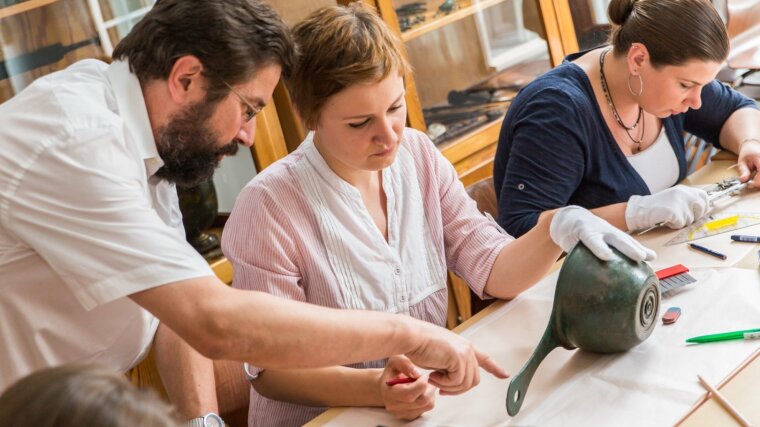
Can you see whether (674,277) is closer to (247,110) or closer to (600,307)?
(600,307)

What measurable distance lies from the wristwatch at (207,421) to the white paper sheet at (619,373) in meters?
0.25

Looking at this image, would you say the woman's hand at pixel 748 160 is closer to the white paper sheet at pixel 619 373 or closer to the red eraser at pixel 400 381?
the white paper sheet at pixel 619 373

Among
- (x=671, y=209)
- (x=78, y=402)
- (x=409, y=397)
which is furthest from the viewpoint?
(x=671, y=209)

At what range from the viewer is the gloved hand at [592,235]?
4.51 ft

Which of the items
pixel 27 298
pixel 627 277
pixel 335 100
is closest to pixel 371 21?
pixel 335 100

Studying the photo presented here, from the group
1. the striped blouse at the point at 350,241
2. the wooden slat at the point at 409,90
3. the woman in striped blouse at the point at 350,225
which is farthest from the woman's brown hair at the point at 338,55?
the wooden slat at the point at 409,90

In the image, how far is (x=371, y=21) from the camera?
165cm

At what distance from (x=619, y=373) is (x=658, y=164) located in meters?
0.98

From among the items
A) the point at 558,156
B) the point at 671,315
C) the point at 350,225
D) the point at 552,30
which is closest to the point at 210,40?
the point at 350,225

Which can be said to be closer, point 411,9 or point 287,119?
point 287,119

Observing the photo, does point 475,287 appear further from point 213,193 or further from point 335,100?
point 213,193

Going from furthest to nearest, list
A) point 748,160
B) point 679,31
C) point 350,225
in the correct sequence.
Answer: point 748,160
point 679,31
point 350,225

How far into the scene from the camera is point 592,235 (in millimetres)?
A: 1407

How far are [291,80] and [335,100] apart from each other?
104 millimetres
